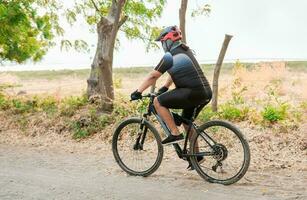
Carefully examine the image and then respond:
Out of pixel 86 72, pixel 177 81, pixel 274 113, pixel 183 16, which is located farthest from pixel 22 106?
pixel 86 72

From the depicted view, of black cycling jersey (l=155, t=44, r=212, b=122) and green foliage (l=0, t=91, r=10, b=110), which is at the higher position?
black cycling jersey (l=155, t=44, r=212, b=122)

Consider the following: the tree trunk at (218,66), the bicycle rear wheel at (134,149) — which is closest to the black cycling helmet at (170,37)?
the bicycle rear wheel at (134,149)

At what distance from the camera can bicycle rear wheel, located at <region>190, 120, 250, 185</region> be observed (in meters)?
8.12

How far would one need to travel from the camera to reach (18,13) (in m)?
15.6

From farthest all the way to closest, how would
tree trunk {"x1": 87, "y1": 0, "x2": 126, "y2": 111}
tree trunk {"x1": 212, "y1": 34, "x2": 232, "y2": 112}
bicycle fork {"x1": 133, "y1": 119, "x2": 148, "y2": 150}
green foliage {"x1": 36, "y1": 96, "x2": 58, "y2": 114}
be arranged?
green foliage {"x1": 36, "y1": 96, "x2": 58, "y2": 114}, tree trunk {"x1": 87, "y1": 0, "x2": 126, "y2": 111}, tree trunk {"x1": 212, "y1": 34, "x2": 232, "y2": 112}, bicycle fork {"x1": 133, "y1": 119, "x2": 148, "y2": 150}

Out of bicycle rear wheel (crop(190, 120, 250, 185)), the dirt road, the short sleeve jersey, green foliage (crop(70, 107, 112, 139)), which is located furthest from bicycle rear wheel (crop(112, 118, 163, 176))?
green foliage (crop(70, 107, 112, 139))

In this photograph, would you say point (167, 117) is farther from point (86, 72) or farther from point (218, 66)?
point (86, 72)

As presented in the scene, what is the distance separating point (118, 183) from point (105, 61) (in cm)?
560

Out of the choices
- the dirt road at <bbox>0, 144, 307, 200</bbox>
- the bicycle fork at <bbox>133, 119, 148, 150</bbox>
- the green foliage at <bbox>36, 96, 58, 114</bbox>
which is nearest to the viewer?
the dirt road at <bbox>0, 144, 307, 200</bbox>

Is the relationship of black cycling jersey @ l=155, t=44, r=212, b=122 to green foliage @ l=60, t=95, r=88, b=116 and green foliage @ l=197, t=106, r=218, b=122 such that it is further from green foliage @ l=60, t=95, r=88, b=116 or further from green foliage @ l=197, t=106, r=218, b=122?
green foliage @ l=60, t=95, r=88, b=116

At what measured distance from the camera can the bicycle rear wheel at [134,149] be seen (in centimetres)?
905

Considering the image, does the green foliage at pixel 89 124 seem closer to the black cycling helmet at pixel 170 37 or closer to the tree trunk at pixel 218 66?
the tree trunk at pixel 218 66

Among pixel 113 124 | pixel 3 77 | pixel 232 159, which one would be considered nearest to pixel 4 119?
pixel 113 124

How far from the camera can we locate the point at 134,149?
9.20m
